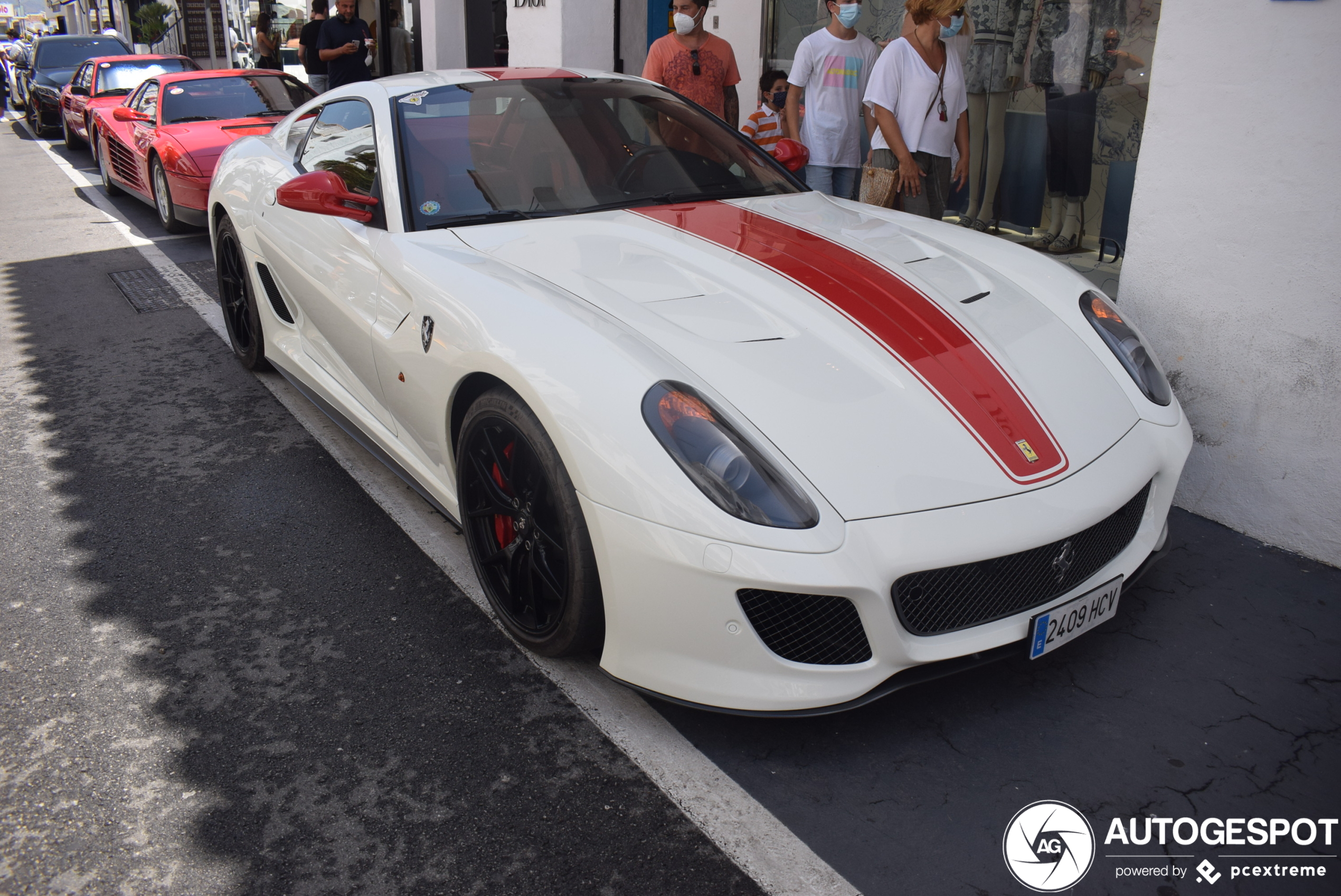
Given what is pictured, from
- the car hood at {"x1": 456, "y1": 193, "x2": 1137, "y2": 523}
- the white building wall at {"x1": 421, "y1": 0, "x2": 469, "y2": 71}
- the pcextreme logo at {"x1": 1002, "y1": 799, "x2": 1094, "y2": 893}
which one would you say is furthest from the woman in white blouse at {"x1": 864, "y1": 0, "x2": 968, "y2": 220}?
the white building wall at {"x1": 421, "y1": 0, "x2": 469, "y2": 71}

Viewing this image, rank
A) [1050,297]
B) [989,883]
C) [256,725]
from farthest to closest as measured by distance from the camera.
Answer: [1050,297] → [256,725] → [989,883]

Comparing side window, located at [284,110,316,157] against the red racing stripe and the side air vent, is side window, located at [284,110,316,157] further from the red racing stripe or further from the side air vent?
the red racing stripe

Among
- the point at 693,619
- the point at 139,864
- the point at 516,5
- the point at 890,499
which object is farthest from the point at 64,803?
the point at 516,5

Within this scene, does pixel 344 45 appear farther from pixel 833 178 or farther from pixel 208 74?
pixel 833 178

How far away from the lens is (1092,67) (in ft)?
20.8

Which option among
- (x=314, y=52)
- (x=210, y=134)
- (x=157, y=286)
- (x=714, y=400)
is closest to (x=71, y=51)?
(x=314, y=52)

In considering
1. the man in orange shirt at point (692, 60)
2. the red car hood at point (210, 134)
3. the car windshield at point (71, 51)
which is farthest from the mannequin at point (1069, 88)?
the car windshield at point (71, 51)

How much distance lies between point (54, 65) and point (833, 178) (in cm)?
1673

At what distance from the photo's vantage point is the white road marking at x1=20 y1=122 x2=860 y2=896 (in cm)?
204

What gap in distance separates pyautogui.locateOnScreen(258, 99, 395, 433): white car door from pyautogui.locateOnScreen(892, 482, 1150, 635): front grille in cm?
185

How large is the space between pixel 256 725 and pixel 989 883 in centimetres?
171

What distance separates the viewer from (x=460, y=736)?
2.43m

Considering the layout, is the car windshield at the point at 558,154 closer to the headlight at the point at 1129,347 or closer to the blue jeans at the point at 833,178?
the headlight at the point at 1129,347

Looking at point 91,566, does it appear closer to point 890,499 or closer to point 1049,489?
point 890,499
